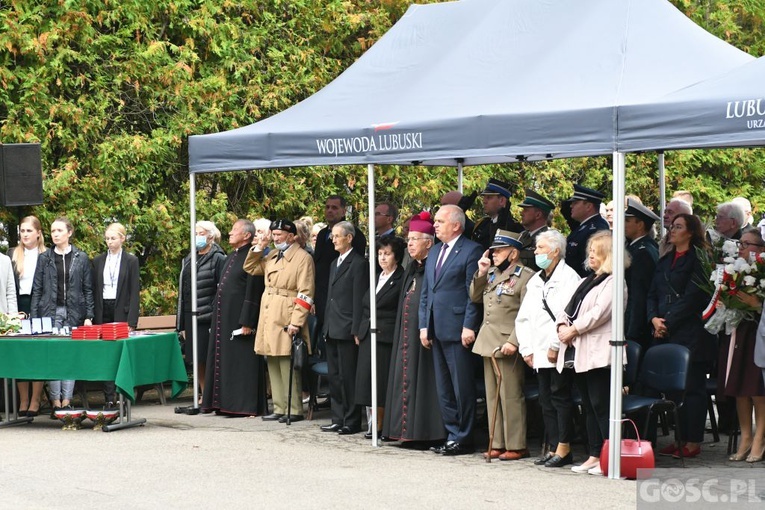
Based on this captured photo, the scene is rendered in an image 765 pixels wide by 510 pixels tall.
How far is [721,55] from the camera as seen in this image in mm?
10398

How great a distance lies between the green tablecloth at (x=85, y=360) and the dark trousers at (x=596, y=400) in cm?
414

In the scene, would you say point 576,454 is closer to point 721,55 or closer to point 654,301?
point 654,301

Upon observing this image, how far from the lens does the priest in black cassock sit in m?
12.4

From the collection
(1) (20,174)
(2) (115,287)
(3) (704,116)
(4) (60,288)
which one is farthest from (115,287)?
(3) (704,116)

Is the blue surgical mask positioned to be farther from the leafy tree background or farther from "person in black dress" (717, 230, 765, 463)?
the leafy tree background

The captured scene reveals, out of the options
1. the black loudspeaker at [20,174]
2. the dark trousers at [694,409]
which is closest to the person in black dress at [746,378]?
the dark trousers at [694,409]

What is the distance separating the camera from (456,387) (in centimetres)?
1006

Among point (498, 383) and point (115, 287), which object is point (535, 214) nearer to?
point (498, 383)

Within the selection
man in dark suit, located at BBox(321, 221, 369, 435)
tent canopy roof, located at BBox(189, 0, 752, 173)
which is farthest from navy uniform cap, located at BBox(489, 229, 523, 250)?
man in dark suit, located at BBox(321, 221, 369, 435)

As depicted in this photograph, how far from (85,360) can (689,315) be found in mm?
5267

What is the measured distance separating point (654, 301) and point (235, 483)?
3684 millimetres

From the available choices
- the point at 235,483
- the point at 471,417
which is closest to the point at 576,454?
the point at 471,417

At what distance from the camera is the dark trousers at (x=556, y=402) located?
9359 millimetres

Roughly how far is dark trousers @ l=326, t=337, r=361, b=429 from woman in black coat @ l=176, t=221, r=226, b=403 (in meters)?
2.04
